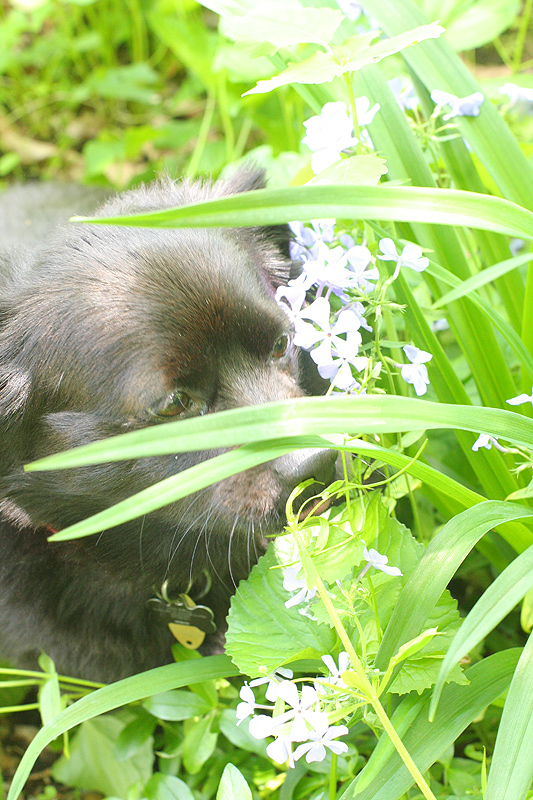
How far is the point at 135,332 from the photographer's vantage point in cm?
135

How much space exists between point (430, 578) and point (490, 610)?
16 centimetres

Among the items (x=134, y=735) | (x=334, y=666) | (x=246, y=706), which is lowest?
(x=134, y=735)

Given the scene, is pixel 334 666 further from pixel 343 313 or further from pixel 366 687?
pixel 343 313

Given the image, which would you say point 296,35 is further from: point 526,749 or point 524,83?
point 524,83

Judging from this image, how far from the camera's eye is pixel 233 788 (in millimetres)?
1117

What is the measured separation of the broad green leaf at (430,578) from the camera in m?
1.06

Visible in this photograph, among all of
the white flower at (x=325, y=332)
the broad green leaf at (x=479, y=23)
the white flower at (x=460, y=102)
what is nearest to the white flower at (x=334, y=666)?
the white flower at (x=325, y=332)

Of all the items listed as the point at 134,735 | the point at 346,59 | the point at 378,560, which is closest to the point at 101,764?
the point at 134,735

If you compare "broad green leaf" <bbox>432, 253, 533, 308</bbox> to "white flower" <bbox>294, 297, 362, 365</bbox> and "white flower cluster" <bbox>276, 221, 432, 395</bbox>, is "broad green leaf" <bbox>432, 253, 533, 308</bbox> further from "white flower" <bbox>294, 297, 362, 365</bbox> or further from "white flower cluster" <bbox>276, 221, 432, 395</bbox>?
"white flower" <bbox>294, 297, 362, 365</bbox>

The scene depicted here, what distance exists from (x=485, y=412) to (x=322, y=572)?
13.2 inches

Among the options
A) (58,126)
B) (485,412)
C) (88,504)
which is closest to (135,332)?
(88,504)

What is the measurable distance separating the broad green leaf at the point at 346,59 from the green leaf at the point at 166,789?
134cm

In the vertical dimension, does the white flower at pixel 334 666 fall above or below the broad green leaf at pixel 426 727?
above

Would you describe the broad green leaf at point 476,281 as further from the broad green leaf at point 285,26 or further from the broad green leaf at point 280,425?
the broad green leaf at point 285,26
